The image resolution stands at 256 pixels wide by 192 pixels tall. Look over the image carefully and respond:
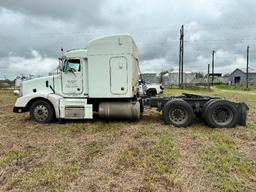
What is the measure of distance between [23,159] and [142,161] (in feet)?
7.94

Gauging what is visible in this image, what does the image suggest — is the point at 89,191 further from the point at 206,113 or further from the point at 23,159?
the point at 206,113

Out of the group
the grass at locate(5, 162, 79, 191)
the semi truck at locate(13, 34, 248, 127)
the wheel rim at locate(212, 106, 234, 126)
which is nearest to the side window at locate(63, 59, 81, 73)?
the semi truck at locate(13, 34, 248, 127)

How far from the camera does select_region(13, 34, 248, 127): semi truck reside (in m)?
10.3

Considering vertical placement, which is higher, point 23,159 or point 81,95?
point 81,95

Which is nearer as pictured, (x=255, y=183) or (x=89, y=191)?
(x=89, y=191)

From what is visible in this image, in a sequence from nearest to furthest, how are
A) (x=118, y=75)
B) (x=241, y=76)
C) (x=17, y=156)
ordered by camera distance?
(x=17, y=156), (x=118, y=75), (x=241, y=76)

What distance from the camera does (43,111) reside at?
36.3 ft

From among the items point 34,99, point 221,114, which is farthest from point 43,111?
point 221,114

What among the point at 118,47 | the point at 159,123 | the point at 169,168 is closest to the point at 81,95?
the point at 118,47

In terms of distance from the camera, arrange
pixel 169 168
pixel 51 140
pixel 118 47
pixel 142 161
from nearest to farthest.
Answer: pixel 169 168 → pixel 142 161 → pixel 51 140 → pixel 118 47

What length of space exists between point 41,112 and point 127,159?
5823 millimetres

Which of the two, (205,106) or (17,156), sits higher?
(205,106)

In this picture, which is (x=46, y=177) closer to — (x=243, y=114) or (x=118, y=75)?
(x=118, y=75)

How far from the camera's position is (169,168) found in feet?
18.5
